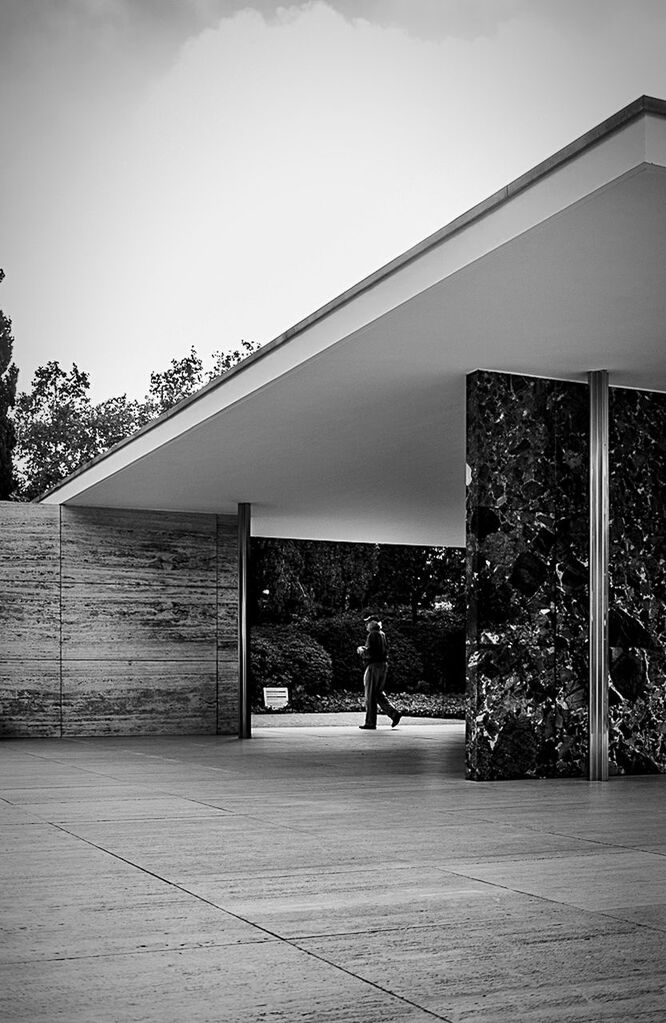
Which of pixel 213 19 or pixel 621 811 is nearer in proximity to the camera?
pixel 621 811

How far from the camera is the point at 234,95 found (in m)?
67.4

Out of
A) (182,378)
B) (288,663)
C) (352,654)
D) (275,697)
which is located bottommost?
(275,697)

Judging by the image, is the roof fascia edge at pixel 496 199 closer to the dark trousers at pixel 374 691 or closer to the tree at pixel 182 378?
the dark trousers at pixel 374 691

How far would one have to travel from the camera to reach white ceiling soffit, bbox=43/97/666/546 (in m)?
6.19

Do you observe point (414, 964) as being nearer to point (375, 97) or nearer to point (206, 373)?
point (206, 373)

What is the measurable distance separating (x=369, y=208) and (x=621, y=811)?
6318cm

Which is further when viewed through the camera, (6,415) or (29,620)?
(6,415)

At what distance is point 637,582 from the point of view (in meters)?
10.3

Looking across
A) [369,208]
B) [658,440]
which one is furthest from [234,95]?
[658,440]

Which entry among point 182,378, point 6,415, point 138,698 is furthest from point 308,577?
point 182,378

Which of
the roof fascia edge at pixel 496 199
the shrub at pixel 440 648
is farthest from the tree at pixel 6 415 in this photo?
the roof fascia edge at pixel 496 199

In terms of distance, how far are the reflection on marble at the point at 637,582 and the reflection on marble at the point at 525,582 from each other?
0.30 metres

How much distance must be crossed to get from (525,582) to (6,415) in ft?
95.9

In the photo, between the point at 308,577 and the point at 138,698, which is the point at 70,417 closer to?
the point at 308,577
